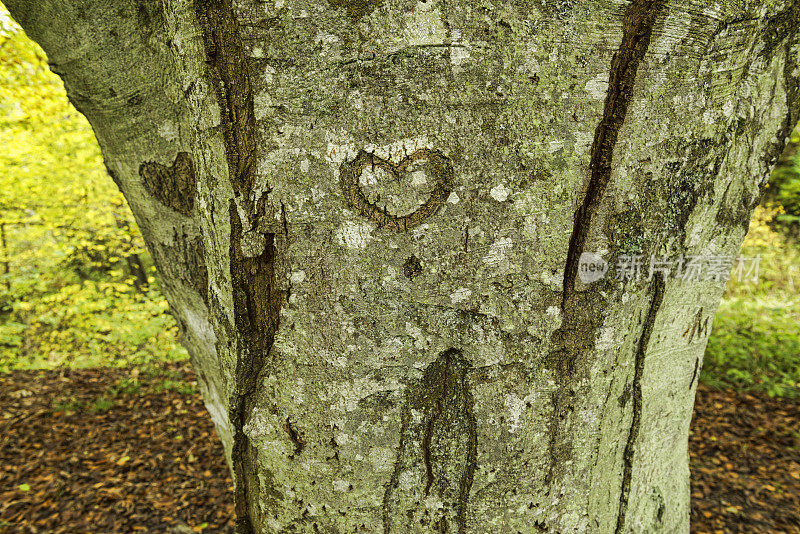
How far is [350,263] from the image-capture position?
799 millimetres

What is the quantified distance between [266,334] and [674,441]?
1170 millimetres

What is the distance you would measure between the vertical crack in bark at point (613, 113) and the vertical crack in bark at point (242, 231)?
23.6 inches

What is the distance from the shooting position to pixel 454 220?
78 cm

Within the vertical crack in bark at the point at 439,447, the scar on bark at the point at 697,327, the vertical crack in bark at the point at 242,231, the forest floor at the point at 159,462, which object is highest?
the vertical crack in bark at the point at 242,231

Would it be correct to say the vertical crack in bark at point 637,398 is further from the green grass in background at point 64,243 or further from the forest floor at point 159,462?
the green grass in background at point 64,243

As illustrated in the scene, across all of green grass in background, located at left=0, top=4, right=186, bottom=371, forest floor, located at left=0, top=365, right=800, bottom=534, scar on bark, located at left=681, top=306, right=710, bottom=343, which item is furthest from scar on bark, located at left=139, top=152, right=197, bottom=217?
green grass in background, located at left=0, top=4, right=186, bottom=371

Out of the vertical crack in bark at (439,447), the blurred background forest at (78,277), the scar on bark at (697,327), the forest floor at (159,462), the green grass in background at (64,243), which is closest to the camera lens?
the vertical crack in bark at (439,447)

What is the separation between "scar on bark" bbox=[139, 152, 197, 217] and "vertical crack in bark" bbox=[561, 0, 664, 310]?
3.60 ft

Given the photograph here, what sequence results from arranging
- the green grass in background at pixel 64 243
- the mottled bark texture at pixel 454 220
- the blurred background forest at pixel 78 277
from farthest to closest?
the green grass in background at pixel 64 243
the blurred background forest at pixel 78 277
the mottled bark texture at pixel 454 220

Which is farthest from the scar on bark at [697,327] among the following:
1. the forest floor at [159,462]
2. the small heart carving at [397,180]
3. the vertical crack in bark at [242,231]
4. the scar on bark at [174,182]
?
the forest floor at [159,462]

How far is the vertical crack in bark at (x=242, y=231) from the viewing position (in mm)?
792

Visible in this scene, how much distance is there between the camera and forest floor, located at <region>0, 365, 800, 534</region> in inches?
139

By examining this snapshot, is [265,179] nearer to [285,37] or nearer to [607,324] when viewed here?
[285,37]

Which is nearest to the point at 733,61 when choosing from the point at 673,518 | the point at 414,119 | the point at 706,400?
the point at 414,119
